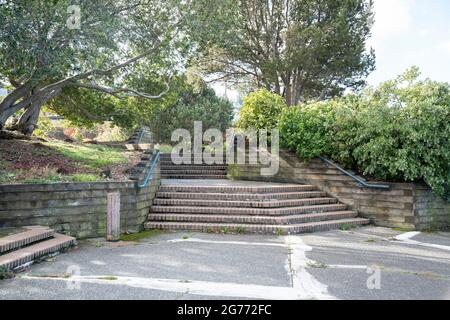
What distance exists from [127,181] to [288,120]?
5409 millimetres

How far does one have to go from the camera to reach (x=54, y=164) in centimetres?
830

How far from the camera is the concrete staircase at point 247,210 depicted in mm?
7570

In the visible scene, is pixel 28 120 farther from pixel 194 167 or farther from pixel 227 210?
pixel 227 210

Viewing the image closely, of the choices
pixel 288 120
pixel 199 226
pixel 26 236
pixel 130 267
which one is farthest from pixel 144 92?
pixel 130 267

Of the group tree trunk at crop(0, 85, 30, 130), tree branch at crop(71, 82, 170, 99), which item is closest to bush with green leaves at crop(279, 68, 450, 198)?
tree branch at crop(71, 82, 170, 99)

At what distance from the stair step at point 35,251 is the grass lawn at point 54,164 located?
56.5 inches

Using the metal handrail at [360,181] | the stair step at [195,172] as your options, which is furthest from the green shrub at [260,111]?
the metal handrail at [360,181]

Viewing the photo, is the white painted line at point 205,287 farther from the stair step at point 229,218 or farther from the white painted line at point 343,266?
the stair step at point 229,218

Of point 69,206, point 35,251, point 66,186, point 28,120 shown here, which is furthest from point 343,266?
point 28,120

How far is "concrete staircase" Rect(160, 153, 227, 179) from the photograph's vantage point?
12.5 m

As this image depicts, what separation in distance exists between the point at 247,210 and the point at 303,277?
3.61m

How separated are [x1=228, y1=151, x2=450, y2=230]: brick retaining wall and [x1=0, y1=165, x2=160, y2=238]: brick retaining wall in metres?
5.04

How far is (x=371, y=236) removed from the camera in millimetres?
7289

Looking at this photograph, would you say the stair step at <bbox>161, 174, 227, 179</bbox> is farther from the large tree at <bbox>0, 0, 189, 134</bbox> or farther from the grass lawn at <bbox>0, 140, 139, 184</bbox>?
the large tree at <bbox>0, 0, 189, 134</bbox>
